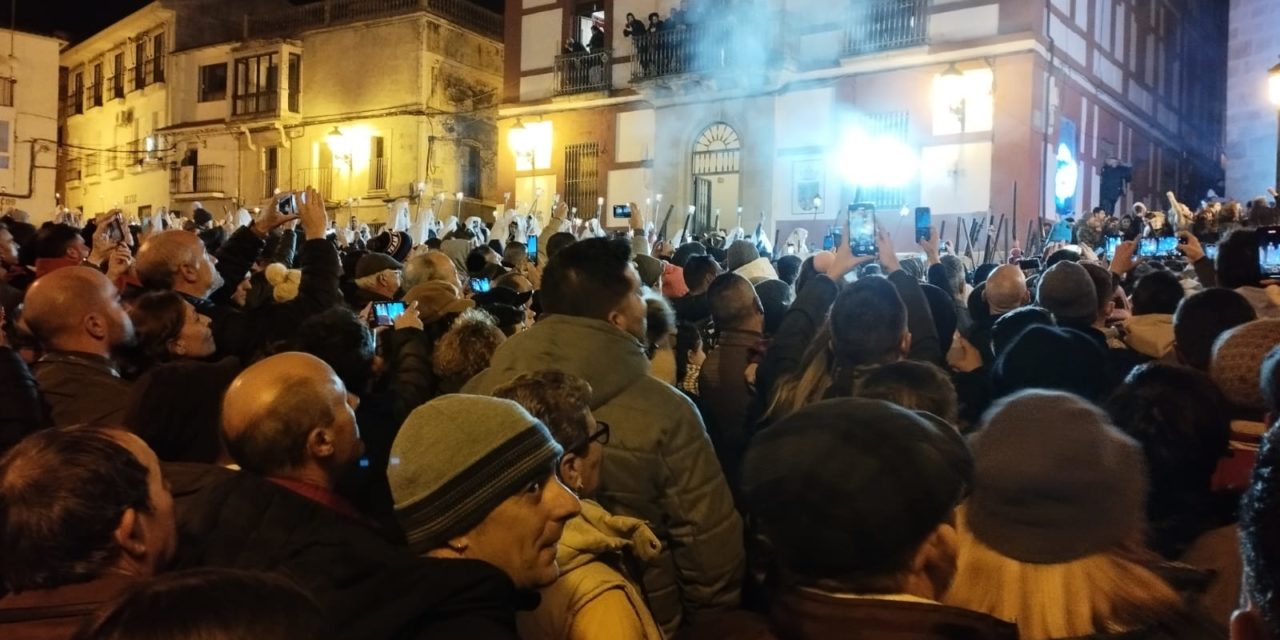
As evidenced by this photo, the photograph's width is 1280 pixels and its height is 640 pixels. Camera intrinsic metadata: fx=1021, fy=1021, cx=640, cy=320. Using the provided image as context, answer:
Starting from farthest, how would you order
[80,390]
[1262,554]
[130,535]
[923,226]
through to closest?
[923,226], [80,390], [130,535], [1262,554]

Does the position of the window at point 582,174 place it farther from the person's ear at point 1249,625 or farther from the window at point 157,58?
the person's ear at point 1249,625

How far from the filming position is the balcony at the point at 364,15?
2975 cm

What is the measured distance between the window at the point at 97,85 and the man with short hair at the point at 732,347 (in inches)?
1720

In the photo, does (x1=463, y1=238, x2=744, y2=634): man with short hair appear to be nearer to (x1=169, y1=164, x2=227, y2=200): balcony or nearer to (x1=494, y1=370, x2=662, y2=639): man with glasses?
(x1=494, y1=370, x2=662, y2=639): man with glasses

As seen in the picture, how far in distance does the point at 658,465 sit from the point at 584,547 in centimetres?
64

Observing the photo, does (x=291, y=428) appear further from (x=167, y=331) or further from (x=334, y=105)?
(x=334, y=105)

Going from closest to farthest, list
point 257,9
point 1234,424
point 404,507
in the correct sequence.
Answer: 1. point 404,507
2. point 1234,424
3. point 257,9

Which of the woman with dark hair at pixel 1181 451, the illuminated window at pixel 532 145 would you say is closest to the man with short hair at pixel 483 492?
the woman with dark hair at pixel 1181 451

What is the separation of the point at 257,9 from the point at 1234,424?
132ft

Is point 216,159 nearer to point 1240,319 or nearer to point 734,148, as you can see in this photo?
point 734,148

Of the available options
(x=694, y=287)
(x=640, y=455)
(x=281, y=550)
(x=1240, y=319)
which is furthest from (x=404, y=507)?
(x=694, y=287)

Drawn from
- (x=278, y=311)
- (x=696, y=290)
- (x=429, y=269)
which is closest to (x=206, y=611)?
(x=278, y=311)

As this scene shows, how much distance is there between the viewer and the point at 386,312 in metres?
4.83

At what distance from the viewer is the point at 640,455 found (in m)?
2.97
